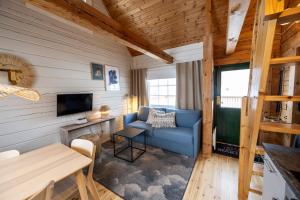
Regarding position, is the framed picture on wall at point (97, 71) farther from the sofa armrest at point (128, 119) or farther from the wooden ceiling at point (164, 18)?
the wooden ceiling at point (164, 18)

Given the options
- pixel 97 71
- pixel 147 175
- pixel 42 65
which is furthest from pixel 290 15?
pixel 97 71

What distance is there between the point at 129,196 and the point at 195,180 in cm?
99

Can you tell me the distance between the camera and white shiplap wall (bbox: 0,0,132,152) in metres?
1.97

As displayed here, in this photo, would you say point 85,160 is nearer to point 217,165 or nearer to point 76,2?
point 76,2

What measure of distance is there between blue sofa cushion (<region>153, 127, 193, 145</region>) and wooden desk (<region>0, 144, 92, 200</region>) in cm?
178

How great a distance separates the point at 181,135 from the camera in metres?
2.59

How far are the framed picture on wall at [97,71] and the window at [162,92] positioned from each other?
151 centimetres

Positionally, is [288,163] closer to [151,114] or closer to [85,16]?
[85,16]

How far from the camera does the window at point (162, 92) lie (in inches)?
151

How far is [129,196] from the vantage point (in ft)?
5.43

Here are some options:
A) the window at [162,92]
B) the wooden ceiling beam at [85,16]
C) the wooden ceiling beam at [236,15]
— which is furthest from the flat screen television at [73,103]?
the wooden ceiling beam at [236,15]

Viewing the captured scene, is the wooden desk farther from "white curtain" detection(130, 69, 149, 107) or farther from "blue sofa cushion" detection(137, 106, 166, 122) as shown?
"white curtain" detection(130, 69, 149, 107)

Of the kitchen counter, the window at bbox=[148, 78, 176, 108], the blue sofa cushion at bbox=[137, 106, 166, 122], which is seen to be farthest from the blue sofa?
the kitchen counter

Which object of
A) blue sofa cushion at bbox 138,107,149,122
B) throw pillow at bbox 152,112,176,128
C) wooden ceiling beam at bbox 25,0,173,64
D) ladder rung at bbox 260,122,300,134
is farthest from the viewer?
blue sofa cushion at bbox 138,107,149,122
